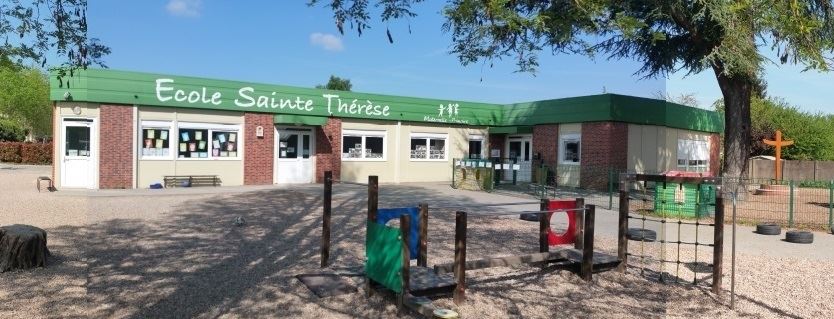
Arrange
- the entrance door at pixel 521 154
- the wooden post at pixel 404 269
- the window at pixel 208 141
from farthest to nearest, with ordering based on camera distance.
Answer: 1. the entrance door at pixel 521 154
2. the window at pixel 208 141
3. the wooden post at pixel 404 269

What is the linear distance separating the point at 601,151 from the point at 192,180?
44.5 feet

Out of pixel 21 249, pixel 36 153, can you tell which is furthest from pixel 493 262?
pixel 36 153

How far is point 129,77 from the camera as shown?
1695 centimetres

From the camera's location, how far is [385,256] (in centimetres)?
553

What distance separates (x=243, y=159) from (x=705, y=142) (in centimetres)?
1884

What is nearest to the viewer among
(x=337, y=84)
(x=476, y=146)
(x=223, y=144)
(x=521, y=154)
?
(x=223, y=144)

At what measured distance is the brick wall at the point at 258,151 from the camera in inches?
757

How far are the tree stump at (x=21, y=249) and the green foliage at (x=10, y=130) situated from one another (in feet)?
142

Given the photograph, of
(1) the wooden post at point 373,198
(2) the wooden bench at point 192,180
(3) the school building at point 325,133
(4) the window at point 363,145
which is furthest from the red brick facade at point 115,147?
(1) the wooden post at point 373,198

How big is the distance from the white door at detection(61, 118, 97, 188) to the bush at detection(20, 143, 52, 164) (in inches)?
852

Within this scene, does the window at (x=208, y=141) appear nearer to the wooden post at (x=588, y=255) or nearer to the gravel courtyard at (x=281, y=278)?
the gravel courtyard at (x=281, y=278)

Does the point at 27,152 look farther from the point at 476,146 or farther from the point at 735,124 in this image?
the point at 735,124

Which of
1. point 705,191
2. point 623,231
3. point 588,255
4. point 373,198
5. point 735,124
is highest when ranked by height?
point 735,124

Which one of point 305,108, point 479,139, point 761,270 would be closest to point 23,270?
point 761,270
